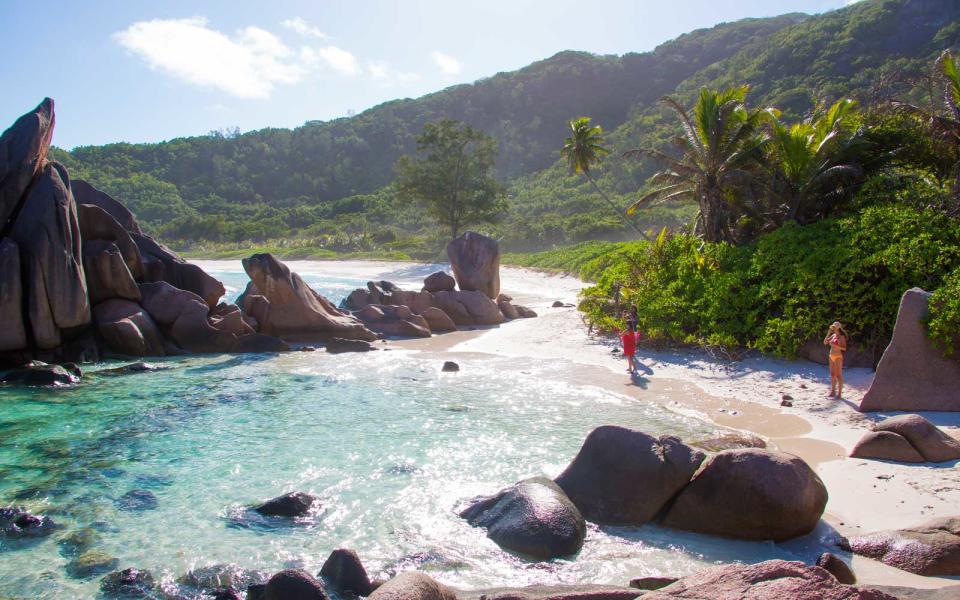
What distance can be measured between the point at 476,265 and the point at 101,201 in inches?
531

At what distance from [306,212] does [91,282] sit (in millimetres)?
79419

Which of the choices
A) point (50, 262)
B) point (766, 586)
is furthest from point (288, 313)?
point (766, 586)

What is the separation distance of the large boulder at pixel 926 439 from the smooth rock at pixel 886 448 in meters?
0.09

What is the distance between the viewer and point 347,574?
6613 mm

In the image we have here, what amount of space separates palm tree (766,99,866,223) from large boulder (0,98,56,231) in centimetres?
2064

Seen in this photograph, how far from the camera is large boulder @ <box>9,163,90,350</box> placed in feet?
57.3

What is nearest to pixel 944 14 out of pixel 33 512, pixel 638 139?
pixel 638 139

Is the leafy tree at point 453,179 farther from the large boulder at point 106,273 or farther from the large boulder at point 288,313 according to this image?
the large boulder at point 106,273

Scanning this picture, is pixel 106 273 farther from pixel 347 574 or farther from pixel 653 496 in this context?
pixel 653 496

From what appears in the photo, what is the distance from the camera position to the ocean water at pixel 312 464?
285 inches

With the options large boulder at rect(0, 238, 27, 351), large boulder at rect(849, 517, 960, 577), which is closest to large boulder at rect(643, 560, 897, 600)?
large boulder at rect(849, 517, 960, 577)

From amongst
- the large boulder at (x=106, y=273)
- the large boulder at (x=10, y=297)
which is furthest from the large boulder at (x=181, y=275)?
the large boulder at (x=10, y=297)

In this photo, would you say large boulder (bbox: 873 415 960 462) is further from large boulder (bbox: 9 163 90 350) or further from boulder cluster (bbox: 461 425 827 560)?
large boulder (bbox: 9 163 90 350)

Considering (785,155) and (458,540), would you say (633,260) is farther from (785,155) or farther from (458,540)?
(458,540)
